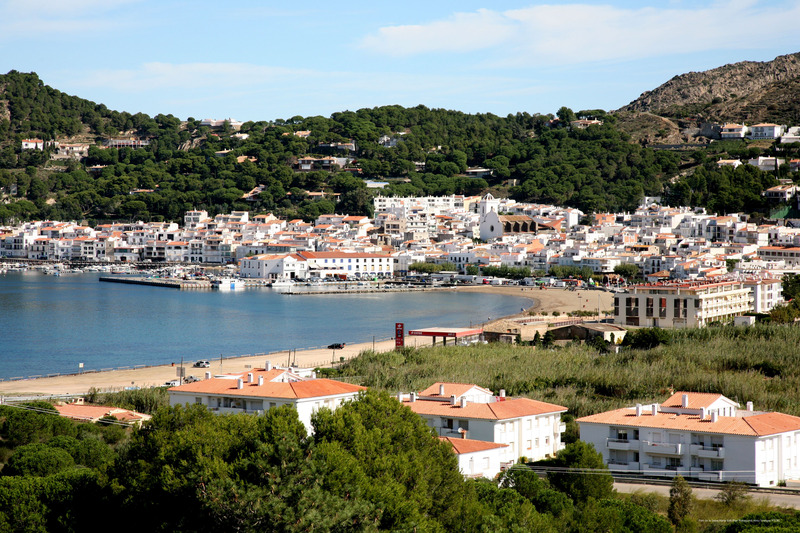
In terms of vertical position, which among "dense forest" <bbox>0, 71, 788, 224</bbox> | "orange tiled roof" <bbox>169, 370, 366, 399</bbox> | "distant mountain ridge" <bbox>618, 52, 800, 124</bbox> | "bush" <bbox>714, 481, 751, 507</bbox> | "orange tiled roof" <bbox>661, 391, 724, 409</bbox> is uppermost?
"distant mountain ridge" <bbox>618, 52, 800, 124</bbox>

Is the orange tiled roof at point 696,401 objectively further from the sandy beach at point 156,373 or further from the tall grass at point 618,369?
the sandy beach at point 156,373

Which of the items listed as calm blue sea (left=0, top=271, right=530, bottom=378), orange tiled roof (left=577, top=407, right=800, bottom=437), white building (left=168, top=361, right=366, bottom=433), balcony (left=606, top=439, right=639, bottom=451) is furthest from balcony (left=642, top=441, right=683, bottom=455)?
calm blue sea (left=0, top=271, right=530, bottom=378)

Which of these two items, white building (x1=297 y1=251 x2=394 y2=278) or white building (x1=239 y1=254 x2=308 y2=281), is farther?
white building (x1=297 y1=251 x2=394 y2=278)

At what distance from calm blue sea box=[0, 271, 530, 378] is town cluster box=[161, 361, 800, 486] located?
10951 mm

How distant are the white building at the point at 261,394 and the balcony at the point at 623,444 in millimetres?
3415

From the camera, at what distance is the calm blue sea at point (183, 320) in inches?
1063

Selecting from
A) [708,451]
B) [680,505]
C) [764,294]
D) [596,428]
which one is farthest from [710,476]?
[764,294]

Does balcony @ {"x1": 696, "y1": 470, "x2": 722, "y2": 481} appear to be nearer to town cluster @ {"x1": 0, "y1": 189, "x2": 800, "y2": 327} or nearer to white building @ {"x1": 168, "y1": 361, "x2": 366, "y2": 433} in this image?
white building @ {"x1": 168, "y1": 361, "x2": 366, "y2": 433}

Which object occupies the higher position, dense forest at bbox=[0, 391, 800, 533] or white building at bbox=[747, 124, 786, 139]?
white building at bbox=[747, 124, 786, 139]

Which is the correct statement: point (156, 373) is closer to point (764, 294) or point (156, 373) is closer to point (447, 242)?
point (764, 294)

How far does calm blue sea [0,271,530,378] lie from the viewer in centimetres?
2700

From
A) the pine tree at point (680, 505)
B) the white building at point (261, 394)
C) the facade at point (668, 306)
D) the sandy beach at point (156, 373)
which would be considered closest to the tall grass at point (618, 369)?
the sandy beach at point (156, 373)

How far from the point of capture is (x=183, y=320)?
35.9 meters

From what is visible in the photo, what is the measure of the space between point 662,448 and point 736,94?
97.7 m
